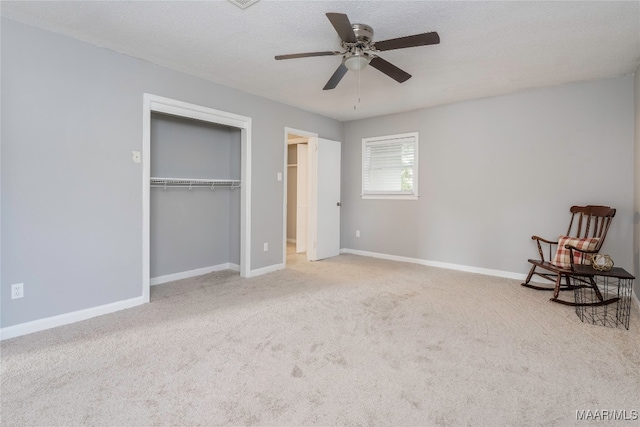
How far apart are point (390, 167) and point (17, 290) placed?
191 inches

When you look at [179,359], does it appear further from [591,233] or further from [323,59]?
[591,233]

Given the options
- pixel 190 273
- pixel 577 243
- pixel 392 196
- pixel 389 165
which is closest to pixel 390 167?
pixel 389 165

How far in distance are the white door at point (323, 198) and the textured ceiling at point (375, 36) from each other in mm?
1555

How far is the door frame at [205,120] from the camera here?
3.27 metres

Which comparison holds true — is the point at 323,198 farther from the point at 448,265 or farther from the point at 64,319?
the point at 64,319

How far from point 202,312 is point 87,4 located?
8.51ft

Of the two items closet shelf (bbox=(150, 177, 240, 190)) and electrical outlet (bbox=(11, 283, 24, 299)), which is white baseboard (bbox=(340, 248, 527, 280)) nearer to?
closet shelf (bbox=(150, 177, 240, 190))

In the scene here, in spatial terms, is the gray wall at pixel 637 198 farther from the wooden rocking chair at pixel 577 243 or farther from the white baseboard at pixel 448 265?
the white baseboard at pixel 448 265

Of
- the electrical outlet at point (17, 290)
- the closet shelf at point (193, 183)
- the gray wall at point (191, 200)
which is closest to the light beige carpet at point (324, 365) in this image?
the electrical outlet at point (17, 290)

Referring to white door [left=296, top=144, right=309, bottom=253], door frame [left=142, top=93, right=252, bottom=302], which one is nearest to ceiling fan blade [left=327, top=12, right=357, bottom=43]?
door frame [left=142, top=93, right=252, bottom=302]

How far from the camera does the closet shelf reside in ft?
12.8

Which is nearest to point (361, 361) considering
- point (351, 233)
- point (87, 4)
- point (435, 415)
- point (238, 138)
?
point (435, 415)

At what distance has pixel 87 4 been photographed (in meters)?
2.33

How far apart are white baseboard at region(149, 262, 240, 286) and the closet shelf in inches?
44.7
